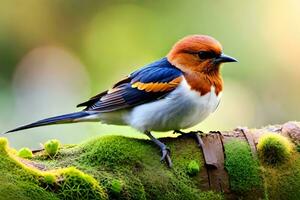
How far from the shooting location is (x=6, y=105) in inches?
215

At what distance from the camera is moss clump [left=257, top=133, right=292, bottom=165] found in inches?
104

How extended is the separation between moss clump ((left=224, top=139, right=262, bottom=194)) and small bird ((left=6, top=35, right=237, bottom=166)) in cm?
38

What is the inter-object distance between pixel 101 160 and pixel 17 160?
1.09ft

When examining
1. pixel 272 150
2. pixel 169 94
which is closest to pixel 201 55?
pixel 169 94

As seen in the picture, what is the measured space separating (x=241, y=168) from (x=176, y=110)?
1.68ft

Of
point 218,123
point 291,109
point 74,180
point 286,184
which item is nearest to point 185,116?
point 286,184

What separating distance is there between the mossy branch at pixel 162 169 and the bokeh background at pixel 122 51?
2.23m

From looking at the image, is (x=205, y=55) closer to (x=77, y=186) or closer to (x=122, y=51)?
(x=77, y=186)

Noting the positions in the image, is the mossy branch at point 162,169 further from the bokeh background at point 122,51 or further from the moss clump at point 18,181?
the bokeh background at point 122,51

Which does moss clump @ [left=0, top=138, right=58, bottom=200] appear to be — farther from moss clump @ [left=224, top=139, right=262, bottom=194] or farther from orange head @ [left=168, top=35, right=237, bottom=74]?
orange head @ [left=168, top=35, right=237, bottom=74]

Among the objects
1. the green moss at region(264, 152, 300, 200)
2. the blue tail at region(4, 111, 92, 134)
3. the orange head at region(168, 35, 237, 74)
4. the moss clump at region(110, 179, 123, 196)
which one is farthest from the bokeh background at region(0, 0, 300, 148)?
the moss clump at region(110, 179, 123, 196)

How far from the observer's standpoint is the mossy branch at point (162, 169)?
2.31 meters

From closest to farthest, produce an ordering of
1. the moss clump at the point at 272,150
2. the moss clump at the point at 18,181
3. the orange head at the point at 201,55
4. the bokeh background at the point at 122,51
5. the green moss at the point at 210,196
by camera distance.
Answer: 1. the moss clump at the point at 18,181
2. the green moss at the point at 210,196
3. the moss clump at the point at 272,150
4. the orange head at the point at 201,55
5. the bokeh background at the point at 122,51

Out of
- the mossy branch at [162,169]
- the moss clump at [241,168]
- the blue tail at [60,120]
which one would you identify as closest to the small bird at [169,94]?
the blue tail at [60,120]
